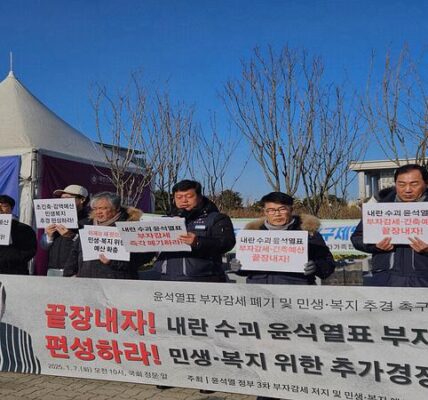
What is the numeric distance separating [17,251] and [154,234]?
6.18 ft

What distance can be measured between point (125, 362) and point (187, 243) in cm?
100

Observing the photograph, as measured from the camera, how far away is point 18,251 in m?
4.89

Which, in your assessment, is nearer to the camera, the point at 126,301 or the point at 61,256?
the point at 126,301

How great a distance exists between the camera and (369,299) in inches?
122

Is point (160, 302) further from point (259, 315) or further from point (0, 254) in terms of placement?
point (0, 254)

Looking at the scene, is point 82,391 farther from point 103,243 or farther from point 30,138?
point 30,138

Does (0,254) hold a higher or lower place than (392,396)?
higher

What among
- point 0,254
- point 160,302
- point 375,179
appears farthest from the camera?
point 375,179

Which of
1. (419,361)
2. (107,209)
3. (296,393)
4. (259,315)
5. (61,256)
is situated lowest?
(296,393)

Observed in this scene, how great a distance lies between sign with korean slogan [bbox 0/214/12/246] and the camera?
4734mm

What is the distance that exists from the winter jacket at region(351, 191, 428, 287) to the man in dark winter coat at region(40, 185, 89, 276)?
2765 mm

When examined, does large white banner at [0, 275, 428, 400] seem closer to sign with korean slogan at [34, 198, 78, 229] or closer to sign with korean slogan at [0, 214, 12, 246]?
sign with korean slogan at [0, 214, 12, 246]

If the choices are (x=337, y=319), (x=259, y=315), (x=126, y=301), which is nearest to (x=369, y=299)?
(x=337, y=319)

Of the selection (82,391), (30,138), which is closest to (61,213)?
(82,391)
